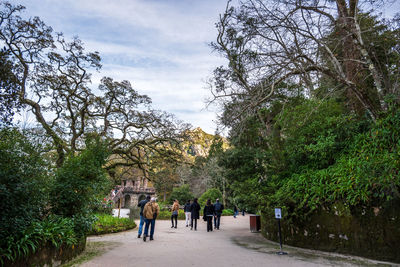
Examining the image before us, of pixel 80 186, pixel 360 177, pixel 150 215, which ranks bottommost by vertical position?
pixel 150 215

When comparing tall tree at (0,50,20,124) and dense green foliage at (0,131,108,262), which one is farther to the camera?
tall tree at (0,50,20,124)

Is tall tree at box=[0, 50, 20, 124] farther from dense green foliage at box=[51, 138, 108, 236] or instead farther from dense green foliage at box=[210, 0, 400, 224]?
dense green foliage at box=[210, 0, 400, 224]

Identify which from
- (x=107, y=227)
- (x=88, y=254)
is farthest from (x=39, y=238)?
(x=107, y=227)

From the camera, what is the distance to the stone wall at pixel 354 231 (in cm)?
561

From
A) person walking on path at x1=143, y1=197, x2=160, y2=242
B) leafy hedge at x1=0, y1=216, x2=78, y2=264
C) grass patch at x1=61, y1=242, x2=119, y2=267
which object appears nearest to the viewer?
leafy hedge at x1=0, y1=216, x2=78, y2=264

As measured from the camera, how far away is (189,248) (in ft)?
23.1

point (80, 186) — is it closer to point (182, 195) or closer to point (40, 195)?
point (40, 195)

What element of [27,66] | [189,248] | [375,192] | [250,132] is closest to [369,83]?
[250,132]

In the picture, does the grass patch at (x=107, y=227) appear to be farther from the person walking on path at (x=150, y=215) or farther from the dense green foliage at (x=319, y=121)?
the dense green foliage at (x=319, y=121)

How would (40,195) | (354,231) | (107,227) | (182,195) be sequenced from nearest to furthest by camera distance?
(40,195), (354,231), (107,227), (182,195)

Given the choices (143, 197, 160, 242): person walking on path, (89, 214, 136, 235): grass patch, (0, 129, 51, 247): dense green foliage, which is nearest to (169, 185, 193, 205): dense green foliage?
(89, 214, 136, 235): grass patch

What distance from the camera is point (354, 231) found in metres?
6.23

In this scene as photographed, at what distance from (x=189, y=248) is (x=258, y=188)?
3.87m

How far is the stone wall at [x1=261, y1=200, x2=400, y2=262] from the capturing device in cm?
561
